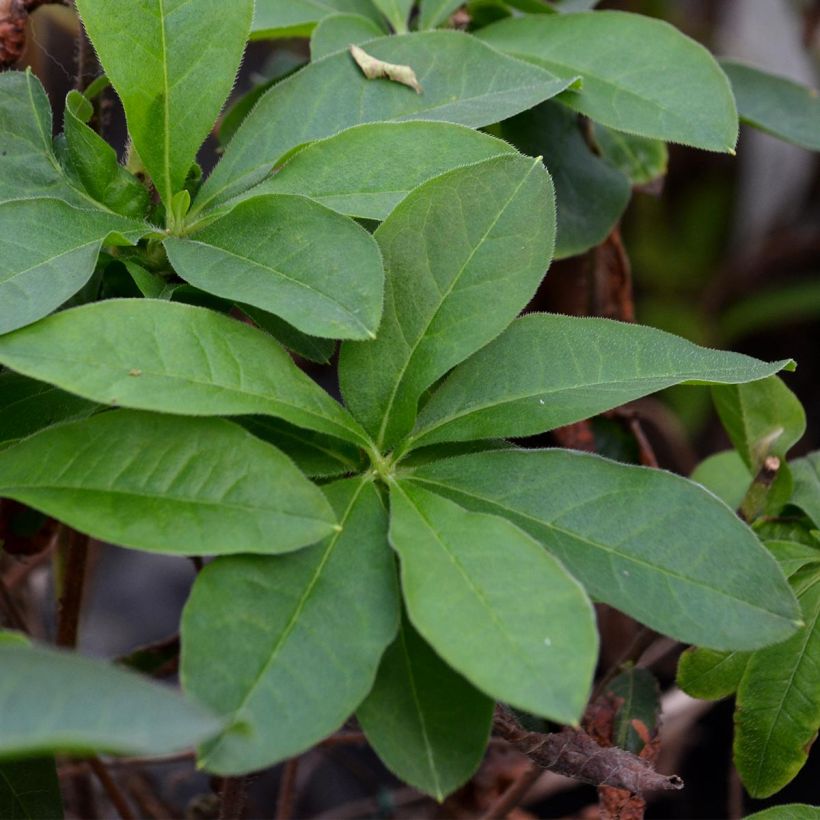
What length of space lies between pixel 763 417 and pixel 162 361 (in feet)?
1.62

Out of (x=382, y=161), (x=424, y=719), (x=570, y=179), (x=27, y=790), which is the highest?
(x=382, y=161)

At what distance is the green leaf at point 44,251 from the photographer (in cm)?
56

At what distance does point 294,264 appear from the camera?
606 millimetres

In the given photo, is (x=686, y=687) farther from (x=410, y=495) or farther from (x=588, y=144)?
(x=588, y=144)

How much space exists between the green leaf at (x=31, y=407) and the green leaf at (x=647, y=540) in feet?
0.77

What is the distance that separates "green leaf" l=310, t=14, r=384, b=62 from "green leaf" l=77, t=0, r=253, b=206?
Answer: 4.6 inches

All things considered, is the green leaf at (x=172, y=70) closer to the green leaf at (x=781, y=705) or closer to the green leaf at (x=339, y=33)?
the green leaf at (x=339, y=33)

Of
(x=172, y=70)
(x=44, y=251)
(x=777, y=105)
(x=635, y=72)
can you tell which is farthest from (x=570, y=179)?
(x=44, y=251)

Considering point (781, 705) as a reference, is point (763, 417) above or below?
above

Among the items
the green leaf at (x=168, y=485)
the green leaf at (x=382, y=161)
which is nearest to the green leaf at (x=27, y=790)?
the green leaf at (x=168, y=485)

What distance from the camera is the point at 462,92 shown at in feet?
2.40

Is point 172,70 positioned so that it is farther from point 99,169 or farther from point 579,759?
point 579,759

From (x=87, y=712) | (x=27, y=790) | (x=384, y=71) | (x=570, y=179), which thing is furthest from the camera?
(x=570, y=179)

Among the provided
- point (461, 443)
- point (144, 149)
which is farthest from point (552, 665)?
point (144, 149)
